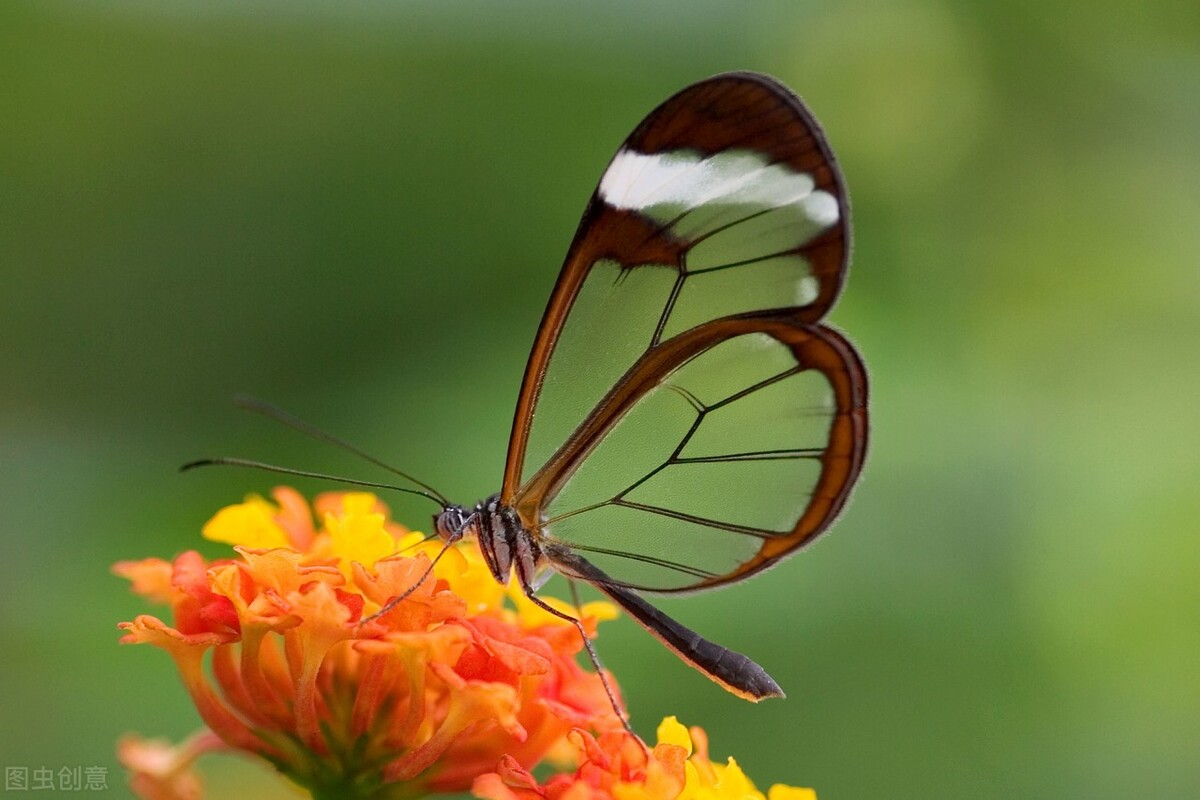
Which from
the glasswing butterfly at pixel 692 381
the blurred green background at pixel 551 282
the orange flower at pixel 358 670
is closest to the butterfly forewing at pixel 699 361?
the glasswing butterfly at pixel 692 381

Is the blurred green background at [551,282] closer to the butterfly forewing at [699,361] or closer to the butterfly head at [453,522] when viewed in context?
the butterfly forewing at [699,361]

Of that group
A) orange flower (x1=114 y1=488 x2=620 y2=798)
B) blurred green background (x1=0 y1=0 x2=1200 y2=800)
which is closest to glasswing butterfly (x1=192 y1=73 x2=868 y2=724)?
orange flower (x1=114 y1=488 x2=620 y2=798)

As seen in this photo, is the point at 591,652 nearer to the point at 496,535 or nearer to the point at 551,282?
the point at 496,535

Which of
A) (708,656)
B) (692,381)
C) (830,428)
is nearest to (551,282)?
(692,381)

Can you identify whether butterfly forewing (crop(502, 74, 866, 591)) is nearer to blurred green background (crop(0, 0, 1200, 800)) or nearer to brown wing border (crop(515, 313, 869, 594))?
brown wing border (crop(515, 313, 869, 594))

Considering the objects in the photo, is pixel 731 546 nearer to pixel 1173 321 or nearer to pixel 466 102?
pixel 1173 321
